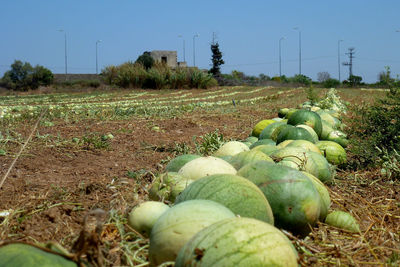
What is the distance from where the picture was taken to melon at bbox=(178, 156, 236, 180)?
357 centimetres

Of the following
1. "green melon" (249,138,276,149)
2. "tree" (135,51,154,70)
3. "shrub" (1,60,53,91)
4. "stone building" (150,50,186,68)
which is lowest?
"green melon" (249,138,276,149)

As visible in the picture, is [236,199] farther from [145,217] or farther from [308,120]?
[308,120]

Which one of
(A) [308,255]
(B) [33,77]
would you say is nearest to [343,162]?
(A) [308,255]

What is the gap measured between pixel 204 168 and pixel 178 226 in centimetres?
132

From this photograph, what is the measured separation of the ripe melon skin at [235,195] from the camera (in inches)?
106

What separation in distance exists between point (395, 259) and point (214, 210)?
1361 millimetres

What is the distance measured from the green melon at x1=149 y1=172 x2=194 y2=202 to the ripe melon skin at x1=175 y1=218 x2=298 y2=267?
1115mm

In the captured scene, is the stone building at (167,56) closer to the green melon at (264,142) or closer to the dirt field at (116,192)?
the dirt field at (116,192)

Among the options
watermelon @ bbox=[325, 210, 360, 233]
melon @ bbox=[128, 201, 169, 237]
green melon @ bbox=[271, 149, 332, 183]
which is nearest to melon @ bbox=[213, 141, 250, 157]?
green melon @ bbox=[271, 149, 332, 183]

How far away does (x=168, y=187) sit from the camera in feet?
10.9

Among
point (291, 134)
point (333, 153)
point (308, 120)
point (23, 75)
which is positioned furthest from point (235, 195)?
point (23, 75)

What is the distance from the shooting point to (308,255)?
2.63 meters

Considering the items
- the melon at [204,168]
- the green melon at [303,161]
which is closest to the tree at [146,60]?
the green melon at [303,161]

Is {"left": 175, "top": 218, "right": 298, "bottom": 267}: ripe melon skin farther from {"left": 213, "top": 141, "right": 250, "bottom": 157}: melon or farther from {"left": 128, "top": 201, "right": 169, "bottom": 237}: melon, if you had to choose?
{"left": 213, "top": 141, "right": 250, "bottom": 157}: melon
